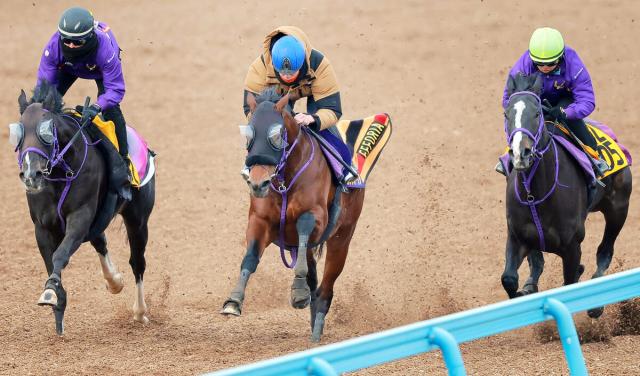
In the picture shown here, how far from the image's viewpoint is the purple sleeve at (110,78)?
9.44m

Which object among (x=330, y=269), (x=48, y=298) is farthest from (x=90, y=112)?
(x=330, y=269)

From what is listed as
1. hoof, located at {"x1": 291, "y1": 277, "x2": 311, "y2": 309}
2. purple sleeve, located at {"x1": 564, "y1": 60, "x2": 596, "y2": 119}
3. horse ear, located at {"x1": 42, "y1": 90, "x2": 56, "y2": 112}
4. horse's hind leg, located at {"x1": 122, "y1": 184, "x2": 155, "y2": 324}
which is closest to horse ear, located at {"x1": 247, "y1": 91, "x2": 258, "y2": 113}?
hoof, located at {"x1": 291, "y1": 277, "x2": 311, "y2": 309}

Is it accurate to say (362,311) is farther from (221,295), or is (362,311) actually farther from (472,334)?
(472,334)

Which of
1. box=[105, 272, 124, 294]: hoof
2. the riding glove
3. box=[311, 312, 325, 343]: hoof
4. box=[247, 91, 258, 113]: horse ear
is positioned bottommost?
box=[311, 312, 325, 343]: hoof

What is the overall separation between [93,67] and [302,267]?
9.23 feet

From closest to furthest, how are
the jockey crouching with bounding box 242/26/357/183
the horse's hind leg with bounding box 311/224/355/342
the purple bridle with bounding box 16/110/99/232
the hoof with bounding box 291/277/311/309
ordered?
1. the hoof with bounding box 291/277/311/309
2. the purple bridle with bounding box 16/110/99/232
3. the jockey crouching with bounding box 242/26/357/183
4. the horse's hind leg with bounding box 311/224/355/342

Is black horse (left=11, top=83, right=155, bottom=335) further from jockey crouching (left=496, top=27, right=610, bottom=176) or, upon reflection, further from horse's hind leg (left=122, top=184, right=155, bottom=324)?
jockey crouching (left=496, top=27, right=610, bottom=176)

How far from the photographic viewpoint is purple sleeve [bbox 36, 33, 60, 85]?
9414 mm

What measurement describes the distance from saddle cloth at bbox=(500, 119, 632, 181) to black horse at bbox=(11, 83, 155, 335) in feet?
11.7

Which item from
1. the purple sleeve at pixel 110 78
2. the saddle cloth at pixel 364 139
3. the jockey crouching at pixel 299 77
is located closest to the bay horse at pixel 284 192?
the jockey crouching at pixel 299 77

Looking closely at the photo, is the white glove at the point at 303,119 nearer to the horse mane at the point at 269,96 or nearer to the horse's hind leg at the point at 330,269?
the horse mane at the point at 269,96

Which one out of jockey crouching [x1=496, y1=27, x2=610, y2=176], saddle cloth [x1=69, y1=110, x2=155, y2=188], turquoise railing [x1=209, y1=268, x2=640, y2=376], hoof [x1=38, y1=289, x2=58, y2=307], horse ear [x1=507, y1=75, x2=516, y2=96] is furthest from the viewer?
saddle cloth [x1=69, y1=110, x2=155, y2=188]

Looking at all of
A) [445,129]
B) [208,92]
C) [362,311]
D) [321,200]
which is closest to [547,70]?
[321,200]

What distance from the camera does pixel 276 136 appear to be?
25.8ft
